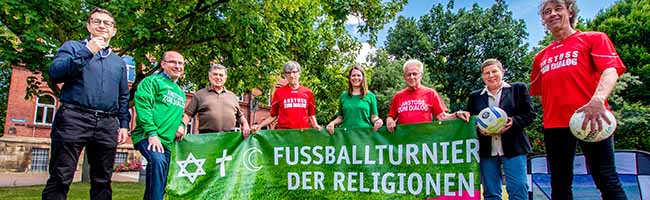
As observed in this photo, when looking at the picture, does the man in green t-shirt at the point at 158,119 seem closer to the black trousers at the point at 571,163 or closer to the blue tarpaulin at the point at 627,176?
the black trousers at the point at 571,163

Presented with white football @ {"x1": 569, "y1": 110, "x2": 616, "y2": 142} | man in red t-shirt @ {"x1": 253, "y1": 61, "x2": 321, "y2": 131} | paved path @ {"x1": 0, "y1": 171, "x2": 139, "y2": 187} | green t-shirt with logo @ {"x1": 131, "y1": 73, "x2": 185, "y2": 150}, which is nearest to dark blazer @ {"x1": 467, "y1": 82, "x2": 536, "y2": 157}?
white football @ {"x1": 569, "y1": 110, "x2": 616, "y2": 142}

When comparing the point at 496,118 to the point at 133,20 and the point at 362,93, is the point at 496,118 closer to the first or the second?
the point at 362,93

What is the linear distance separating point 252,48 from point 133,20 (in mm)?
2743

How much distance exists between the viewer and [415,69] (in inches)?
185

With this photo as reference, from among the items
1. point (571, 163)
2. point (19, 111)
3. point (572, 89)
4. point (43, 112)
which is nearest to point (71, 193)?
point (571, 163)

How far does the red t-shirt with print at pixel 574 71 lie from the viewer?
3016mm

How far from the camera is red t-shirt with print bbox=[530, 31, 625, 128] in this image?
302 cm

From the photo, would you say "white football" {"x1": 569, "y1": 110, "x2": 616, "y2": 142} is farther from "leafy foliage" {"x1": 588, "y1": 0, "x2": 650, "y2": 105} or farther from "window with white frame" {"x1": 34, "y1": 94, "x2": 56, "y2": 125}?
"window with white frame" {"x1": 34, "y1": 94, "x2": 56, "y2": 125}

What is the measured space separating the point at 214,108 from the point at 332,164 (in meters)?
1.57

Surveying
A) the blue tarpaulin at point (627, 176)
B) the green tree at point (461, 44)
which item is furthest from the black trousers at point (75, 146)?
the green tree at point (461, 44)

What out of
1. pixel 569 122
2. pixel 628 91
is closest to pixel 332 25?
pixel 569 122

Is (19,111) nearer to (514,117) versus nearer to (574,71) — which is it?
(514,117)

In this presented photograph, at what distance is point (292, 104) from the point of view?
547 cm

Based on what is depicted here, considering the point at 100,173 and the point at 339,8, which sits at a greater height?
the point at 339,8
